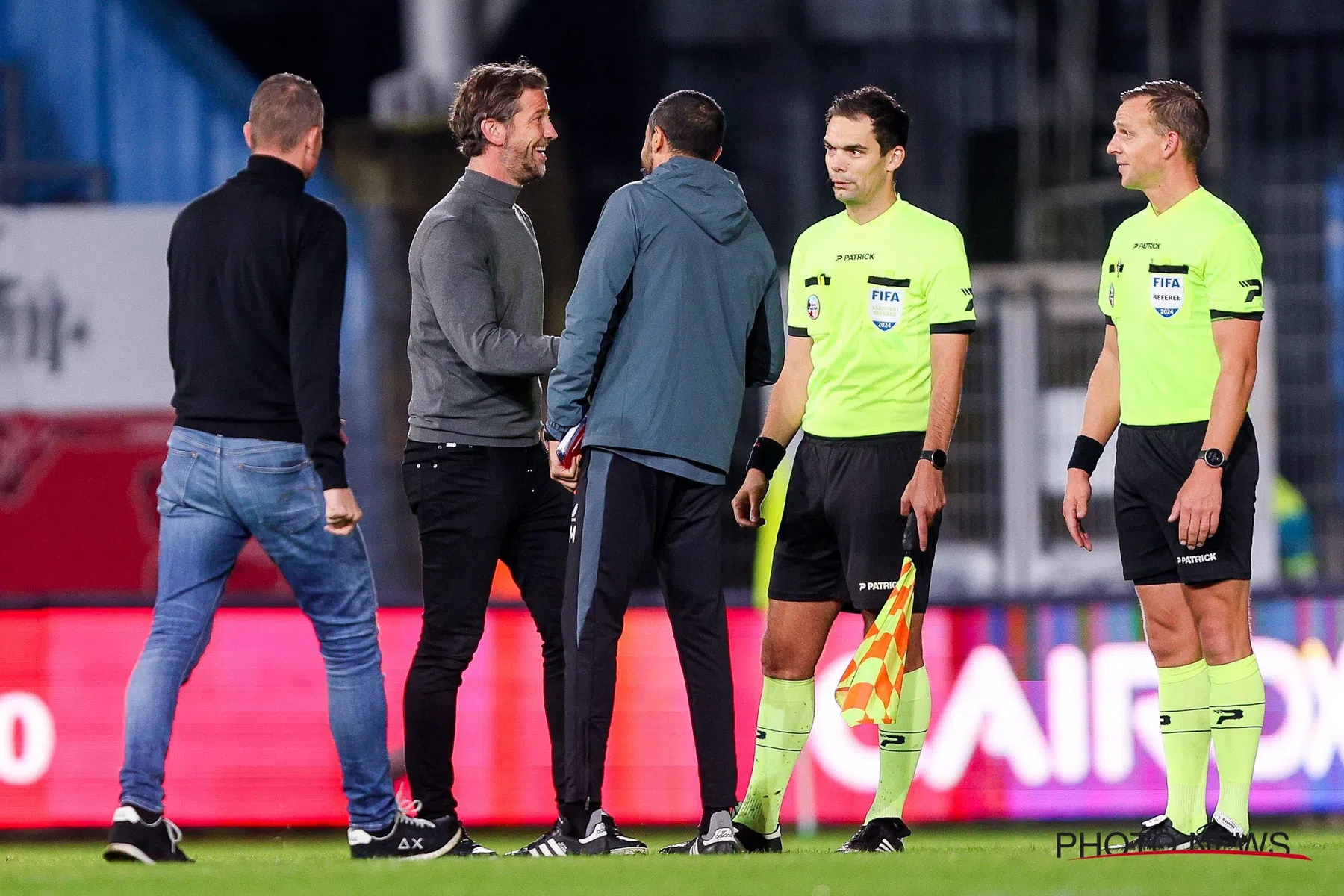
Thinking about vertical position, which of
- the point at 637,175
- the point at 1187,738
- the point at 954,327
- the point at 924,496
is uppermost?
Answer: the point at 637,175

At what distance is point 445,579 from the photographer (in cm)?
432

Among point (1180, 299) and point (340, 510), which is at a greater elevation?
point (1180, 299)

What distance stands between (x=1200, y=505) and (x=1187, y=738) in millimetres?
559

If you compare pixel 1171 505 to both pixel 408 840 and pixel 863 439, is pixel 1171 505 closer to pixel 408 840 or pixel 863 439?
pixel 863 439

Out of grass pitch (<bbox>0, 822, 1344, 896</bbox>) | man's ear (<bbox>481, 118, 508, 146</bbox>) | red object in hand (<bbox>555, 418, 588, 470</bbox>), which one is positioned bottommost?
grass pitch (<bbox>0, 822, 1344, 896</bbox>)

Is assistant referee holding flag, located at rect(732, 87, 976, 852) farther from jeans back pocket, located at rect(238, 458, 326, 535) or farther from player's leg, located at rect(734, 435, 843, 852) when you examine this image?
jeans back pocket, located at rect(238, 458, 326, 535)

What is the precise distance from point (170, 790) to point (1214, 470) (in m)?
3.81

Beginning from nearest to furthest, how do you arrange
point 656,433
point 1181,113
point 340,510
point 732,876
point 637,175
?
point 732,876
point 340,510
point 656,433
point 1181,113
point 637,175

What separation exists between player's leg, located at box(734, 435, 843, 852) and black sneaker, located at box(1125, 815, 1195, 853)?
30.2 inches

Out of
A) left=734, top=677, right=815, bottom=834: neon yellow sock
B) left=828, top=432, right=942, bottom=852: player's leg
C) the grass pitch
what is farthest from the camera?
left=734, top=677, right=815, bottom=834: neon yellow sock

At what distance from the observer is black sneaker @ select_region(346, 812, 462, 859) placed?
4156 millimetres

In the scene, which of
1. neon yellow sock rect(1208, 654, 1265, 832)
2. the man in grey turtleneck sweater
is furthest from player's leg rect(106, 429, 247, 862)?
neon yellow sock rect(1208, 654, 1265, 832)

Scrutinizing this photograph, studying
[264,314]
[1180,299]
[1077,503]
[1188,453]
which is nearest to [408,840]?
[264,314]

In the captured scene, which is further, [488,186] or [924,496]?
[488,186]
